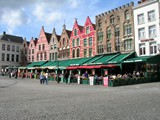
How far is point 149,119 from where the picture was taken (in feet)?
22.0

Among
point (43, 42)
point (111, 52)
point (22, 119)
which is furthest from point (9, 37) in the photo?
point (22, 119)

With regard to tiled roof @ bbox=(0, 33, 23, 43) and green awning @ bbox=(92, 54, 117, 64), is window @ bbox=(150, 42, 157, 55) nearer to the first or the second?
green awning @ bbox=(92, 54, 117, 64)

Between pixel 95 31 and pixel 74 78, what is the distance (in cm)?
1387

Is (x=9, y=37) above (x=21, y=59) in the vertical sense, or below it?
above

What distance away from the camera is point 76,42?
43.7 metres

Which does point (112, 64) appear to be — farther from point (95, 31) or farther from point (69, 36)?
point (69, 36)

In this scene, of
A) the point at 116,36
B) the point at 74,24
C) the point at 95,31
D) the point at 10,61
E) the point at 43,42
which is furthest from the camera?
the point at 10,61

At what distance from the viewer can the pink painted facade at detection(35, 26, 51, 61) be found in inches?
2036

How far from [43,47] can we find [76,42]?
43.9ft

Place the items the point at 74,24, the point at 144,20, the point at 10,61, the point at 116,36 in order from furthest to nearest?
the point at 10,61
the point at 74,24
the point at 116,36
the point at 144,20

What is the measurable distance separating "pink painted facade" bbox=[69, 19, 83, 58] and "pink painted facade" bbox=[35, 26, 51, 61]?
911 centimetres

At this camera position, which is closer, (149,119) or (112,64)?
(149,119)

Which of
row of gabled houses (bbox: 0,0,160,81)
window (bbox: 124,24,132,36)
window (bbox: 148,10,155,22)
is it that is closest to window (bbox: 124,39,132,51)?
row of gabled houses (bbox: 0,0,160,81)

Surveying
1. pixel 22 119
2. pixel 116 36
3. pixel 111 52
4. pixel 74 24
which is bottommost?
pixel 22 119
